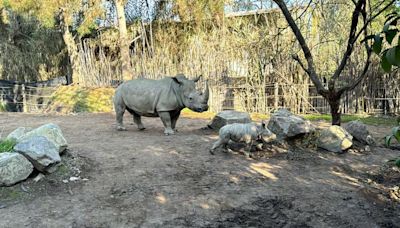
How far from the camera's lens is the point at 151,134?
776 centimetres

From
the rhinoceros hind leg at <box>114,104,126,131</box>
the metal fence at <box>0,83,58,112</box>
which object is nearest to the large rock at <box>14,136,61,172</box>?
the rhinoceros hind leg at <box>114,104,126,131</box>

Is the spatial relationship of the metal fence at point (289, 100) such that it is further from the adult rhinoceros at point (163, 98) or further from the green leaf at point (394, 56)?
the green leaf at point (394, 56)

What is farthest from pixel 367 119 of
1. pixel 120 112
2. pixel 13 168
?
pixel 13 168

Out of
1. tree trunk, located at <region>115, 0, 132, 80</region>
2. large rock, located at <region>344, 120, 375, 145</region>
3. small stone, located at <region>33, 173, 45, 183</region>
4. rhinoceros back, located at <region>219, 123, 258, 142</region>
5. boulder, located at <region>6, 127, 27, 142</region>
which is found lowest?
small stone, located at <region>33, 173, 45, 183</region>

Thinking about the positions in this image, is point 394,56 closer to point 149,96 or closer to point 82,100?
point 149,96

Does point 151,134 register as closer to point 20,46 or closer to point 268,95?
point 268,95

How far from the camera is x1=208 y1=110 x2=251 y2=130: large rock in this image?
7.67m

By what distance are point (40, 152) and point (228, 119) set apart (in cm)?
385

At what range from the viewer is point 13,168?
15.0ft

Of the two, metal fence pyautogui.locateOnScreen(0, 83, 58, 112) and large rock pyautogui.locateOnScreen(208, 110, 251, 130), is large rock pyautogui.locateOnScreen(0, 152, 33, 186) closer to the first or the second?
large rock pyautogui.locateOnScreen(208, 110, 251, 130)

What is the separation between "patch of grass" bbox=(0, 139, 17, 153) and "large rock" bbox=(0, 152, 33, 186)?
0.40 meters

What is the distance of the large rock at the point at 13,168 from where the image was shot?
4.51m

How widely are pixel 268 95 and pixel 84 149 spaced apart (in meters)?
6.98

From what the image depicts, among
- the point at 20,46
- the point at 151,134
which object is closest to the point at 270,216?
the point at 151,134
